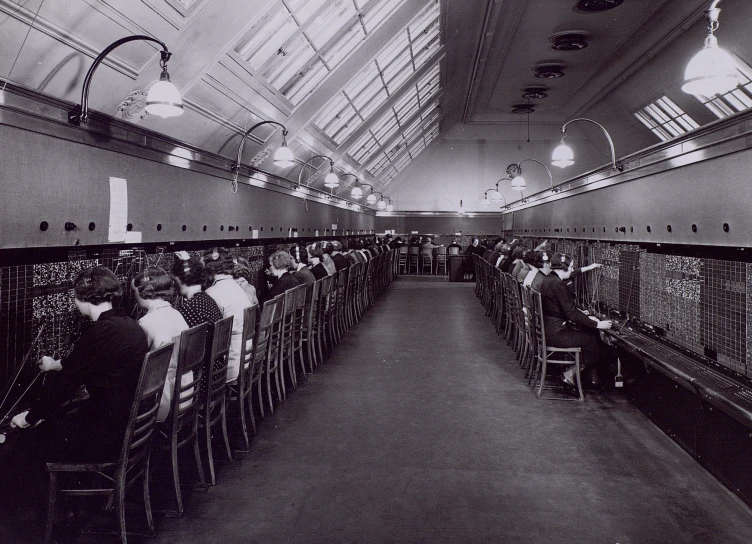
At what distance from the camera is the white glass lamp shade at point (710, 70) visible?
10.1ft

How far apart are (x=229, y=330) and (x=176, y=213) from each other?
2.66m

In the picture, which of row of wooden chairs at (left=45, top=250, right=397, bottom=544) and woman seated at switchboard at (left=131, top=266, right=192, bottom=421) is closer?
row of wooden chairs at (left=45, top=250, right=397, bottom=544)

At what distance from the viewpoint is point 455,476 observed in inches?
139

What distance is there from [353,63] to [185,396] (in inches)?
241

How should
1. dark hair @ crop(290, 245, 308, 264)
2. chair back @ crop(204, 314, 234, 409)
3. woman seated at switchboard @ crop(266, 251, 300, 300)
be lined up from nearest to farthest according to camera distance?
chair back @ crop(204, 314, 234, 409), woman seated at switchboard @ crop(266, 251, 300, 300), dark hair @ crop(290, 245, 308, 264)

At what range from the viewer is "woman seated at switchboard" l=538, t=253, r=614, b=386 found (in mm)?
5297

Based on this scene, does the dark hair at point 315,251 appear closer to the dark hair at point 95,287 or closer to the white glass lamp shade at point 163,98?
the white glass lamp shade at point 163,98


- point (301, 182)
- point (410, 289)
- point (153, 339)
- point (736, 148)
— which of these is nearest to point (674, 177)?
point (736, 148)

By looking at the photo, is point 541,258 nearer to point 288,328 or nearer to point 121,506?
point 288,328

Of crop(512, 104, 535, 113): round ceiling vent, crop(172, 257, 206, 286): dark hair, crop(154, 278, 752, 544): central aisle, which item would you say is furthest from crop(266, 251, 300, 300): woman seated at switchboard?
crop(512, 104, 535, 113): round ceiling vent

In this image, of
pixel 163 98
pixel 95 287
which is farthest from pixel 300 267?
pixel 95 287

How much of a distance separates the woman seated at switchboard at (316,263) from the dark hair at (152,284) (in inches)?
170

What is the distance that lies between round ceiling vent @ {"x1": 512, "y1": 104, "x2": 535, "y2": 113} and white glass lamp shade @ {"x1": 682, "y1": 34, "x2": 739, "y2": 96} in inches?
566

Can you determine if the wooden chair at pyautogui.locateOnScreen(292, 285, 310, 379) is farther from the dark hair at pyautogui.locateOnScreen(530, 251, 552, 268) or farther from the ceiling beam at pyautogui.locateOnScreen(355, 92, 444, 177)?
the ceiling beam at pyautogui.locateOnScreen(355, 92, 444, 177)
